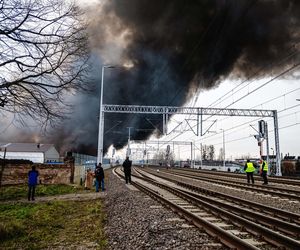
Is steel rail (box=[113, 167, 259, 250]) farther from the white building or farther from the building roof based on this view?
the building roof

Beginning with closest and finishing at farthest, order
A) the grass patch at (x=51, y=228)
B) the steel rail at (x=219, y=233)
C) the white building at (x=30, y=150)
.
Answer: the steel rail at (x=219, y=233), the grass patch at (x=51, y=228), the white building at (x=30, y=150)

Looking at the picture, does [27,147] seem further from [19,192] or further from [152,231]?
[152,231]

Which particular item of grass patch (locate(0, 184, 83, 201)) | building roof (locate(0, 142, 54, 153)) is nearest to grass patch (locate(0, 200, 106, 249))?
grass patch (locate(0, 184, 83, 201))

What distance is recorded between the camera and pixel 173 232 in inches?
270

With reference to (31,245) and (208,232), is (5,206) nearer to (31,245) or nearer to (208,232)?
(31,245)

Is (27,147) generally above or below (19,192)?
above

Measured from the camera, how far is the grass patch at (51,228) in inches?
260

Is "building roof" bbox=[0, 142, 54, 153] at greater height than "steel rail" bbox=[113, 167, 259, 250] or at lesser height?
greater

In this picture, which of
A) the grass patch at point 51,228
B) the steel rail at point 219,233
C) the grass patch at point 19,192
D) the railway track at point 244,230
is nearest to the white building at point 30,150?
the grass patch at point 19,192

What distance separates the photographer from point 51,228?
8.17 m

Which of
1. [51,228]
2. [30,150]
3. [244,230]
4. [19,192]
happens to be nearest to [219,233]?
[244,230]

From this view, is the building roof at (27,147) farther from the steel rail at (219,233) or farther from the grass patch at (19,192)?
the steel rail at (219,233)

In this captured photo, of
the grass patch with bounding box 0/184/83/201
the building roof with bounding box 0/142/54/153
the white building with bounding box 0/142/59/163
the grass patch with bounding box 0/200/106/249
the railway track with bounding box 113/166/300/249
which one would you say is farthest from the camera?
the building roof with bounding box 0/142/54/153

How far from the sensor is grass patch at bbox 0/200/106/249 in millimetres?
6609
